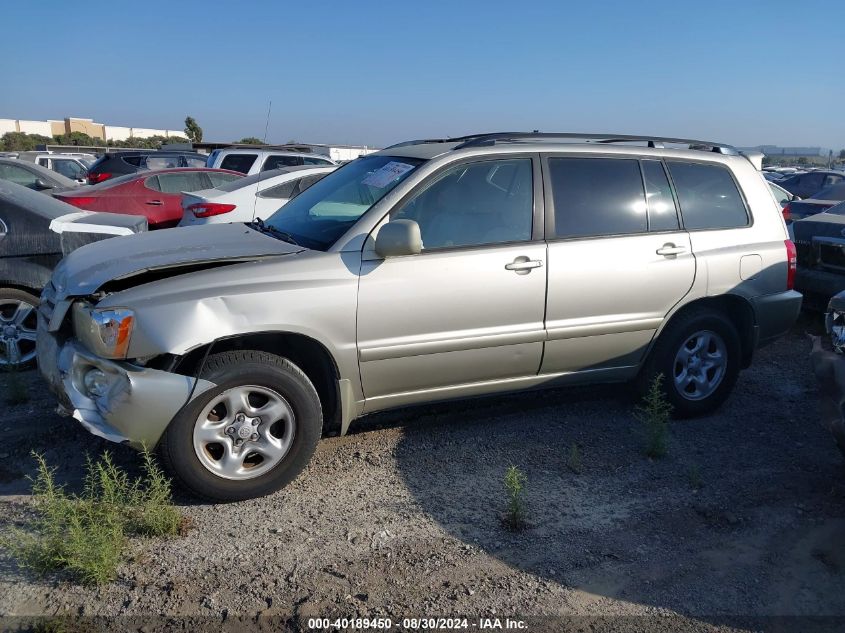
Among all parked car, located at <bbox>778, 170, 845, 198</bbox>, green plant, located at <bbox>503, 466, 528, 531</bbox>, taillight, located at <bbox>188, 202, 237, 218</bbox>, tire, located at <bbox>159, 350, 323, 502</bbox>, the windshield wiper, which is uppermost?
the windshield wiper

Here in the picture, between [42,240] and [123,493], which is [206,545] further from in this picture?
[42,240]

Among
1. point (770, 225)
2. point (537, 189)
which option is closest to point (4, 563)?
point (537, 189)

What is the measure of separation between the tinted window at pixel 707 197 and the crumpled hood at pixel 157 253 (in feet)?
9.06

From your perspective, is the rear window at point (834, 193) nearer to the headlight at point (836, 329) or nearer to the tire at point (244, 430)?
the headlight at point (836, 329)

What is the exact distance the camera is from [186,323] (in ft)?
11.9

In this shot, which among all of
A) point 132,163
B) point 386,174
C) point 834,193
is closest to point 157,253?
point 386,174

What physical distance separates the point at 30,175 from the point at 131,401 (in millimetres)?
10322

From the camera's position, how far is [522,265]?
4418 millimetres

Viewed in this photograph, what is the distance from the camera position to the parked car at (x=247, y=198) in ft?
27.8

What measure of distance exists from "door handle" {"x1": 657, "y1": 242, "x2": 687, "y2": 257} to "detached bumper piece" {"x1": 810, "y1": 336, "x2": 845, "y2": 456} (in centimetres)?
114

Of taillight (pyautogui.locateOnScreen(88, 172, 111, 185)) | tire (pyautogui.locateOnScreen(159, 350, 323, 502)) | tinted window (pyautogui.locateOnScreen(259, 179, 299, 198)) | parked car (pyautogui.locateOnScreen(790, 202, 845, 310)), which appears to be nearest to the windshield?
tire (pyautogui.locateOnScreen(159, 350, 323, 502))

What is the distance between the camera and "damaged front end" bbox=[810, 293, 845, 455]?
3842mm

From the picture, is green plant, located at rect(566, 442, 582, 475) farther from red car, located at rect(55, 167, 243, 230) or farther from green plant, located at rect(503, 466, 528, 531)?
red car, located at rect(55, 167, 243, 230)

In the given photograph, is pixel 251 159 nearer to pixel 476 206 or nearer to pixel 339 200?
pixel 339 200
